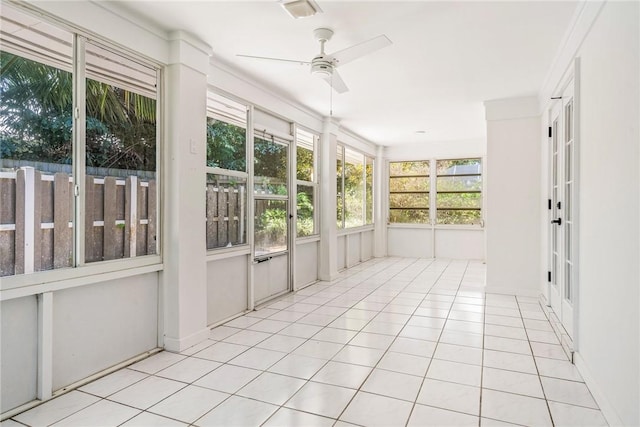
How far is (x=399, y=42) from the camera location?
318 cm

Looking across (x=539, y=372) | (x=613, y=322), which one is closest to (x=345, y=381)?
(x=539, y=372)

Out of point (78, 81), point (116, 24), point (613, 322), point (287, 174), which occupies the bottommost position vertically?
point (613, 322)

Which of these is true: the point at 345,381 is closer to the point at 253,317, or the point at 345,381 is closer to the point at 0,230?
the point at 253,317

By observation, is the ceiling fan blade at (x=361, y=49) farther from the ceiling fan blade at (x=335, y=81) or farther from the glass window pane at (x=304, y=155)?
the glass window pane at (x=304, y=155)

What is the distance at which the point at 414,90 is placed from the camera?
4.52 metres

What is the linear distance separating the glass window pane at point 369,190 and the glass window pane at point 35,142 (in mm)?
6292

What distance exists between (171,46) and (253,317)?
8.93 feet

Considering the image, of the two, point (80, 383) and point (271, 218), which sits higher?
point (271, 218)

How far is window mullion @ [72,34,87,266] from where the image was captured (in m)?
2.44

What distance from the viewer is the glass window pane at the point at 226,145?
362 cm

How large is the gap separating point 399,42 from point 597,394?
2913mm

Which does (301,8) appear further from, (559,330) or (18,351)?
(559,330)

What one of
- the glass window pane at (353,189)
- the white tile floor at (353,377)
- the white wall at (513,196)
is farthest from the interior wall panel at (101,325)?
the glass window pane at (353,189)

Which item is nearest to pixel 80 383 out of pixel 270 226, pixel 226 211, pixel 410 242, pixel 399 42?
pixel 226 211
